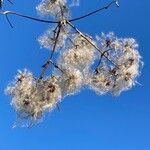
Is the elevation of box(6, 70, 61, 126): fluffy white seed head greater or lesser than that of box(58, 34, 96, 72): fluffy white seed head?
lesser

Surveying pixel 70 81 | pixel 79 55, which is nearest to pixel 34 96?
pixel 70 81

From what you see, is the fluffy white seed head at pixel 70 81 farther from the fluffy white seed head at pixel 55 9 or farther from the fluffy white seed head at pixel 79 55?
the fluffy white seed head at pixel 55 9

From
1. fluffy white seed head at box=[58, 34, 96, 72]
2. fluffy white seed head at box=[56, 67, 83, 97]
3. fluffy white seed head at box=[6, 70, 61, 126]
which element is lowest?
fluffy white seed head at box=[6, 70, 61, 126]

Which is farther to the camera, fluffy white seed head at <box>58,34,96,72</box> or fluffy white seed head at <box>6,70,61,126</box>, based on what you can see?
fluffy white seed head at <box>58,34,96,72</box>

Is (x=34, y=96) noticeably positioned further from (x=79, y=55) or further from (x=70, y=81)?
(x=79, y=55)

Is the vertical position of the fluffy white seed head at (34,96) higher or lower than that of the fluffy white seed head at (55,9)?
lower

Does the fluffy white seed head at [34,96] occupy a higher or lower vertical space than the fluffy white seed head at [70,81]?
lower

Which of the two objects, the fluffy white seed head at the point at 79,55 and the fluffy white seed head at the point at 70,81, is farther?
the fluffy white seed head at the point at 79,55

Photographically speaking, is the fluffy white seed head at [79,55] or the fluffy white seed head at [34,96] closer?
the fluffy white seed head at [34,96]

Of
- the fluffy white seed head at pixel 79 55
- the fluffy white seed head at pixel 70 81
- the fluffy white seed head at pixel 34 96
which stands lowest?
the fluffy white seed head at pixel 34 96

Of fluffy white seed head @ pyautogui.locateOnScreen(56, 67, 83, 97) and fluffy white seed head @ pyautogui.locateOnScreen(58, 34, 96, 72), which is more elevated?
fluffy white seed head @ pyautogui.locateOnScreen(58, 34, 96, 72)

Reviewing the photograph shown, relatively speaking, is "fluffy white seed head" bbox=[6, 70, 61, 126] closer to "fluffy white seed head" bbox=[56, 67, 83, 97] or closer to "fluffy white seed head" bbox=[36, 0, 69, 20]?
"fluffy white seed head" bbox=[56, 67, 83, 97]
